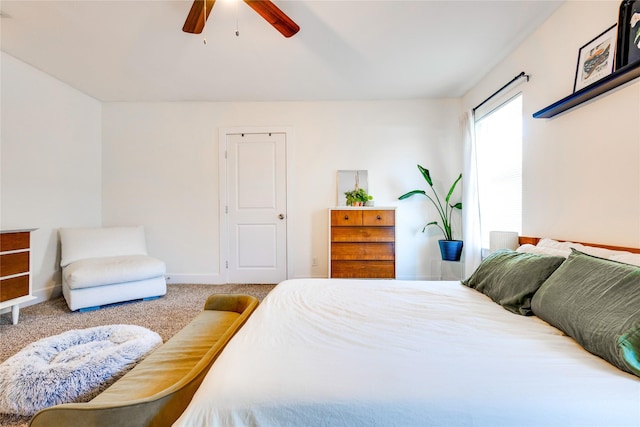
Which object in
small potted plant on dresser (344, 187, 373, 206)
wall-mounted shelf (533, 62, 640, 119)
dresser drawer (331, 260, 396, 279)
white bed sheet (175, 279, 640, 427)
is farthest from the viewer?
small potted plant on dresser (344, 187, 373, 206)

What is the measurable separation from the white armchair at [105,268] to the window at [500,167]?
359cm

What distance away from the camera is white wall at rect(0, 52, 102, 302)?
250 cm

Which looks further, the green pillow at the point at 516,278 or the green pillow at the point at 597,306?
the green pillow at the point at 516,278

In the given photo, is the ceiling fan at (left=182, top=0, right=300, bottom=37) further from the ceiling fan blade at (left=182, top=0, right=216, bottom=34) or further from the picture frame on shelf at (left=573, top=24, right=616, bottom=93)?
the picture frame on shelf at (left=573, top=24, right=616, bottom=93)

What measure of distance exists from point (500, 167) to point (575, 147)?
896mm

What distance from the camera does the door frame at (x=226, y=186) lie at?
344 centimetres

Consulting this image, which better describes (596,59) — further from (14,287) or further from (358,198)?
(14,287)

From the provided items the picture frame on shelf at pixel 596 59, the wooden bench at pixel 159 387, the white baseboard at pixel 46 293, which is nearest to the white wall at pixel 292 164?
the white baseboard at pixel 46 293

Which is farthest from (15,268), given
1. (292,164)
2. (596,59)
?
(596,59)

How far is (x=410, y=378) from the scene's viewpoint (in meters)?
0.70

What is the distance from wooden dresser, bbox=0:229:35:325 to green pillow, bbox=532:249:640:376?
3.50 metres

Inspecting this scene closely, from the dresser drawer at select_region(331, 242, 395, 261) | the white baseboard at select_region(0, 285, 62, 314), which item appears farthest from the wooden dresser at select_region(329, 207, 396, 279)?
the white baseboard at select_region(0, 285, 62, 314)

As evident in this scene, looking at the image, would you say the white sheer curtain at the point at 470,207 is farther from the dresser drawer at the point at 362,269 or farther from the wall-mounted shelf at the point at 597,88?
the wall-mounted shelf at the point at 597,88

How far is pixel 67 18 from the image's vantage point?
6.47ft
